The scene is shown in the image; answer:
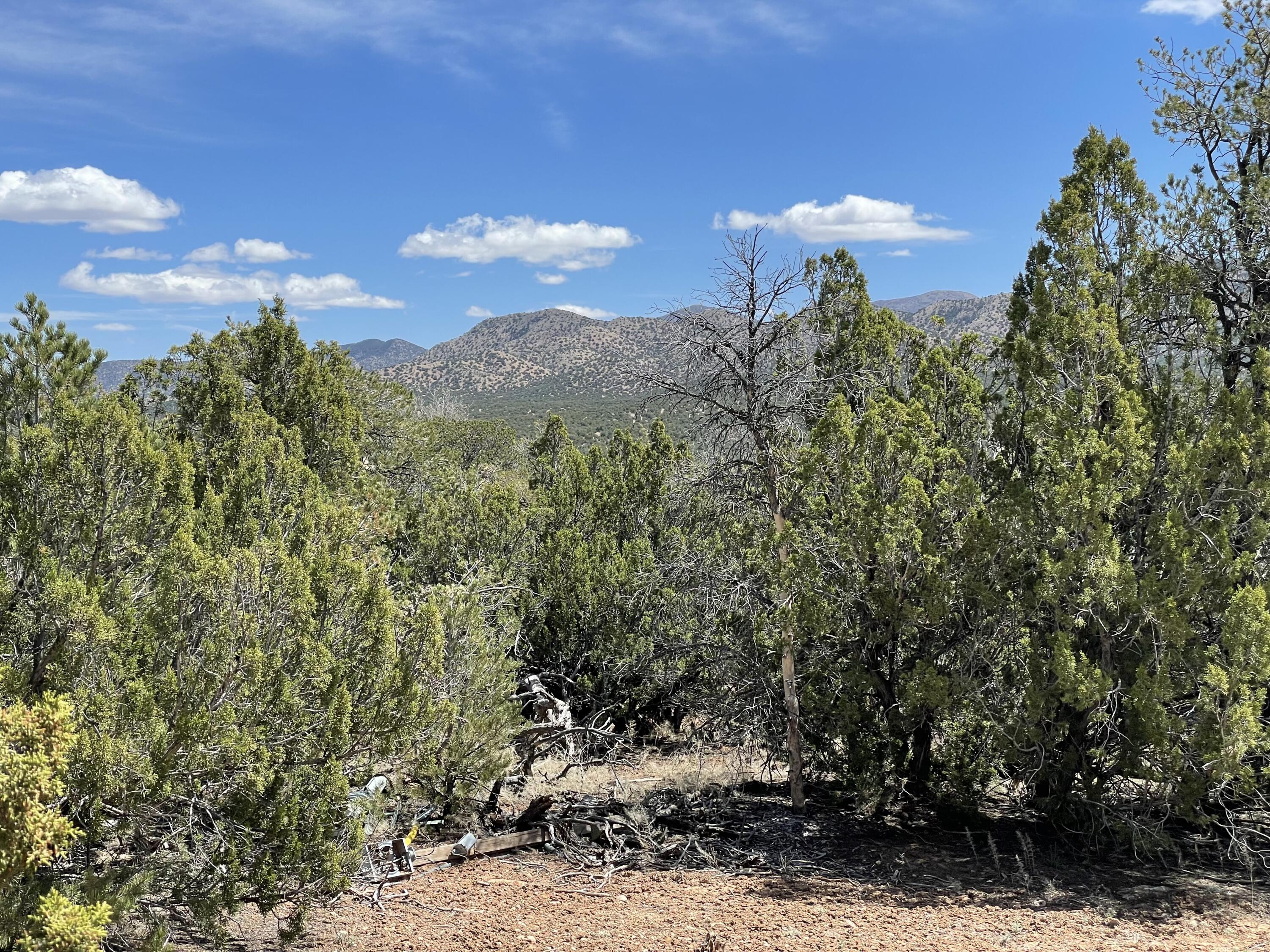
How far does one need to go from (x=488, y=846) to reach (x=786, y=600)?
3.48 meters

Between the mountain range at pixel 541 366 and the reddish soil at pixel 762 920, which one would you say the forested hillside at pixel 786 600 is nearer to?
the reddish soil at pixel 762 920

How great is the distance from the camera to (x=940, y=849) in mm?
7996

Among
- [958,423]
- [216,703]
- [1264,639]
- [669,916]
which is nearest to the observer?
[216,703]

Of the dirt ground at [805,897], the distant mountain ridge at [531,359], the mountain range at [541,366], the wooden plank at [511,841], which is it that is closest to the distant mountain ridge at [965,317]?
the mountain range at [541,366]

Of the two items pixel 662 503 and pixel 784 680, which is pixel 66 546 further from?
pixel 662 503

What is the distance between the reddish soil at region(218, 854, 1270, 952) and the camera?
19.9 ft

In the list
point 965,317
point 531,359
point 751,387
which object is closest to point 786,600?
point 751,387

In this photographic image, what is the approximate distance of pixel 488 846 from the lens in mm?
8258

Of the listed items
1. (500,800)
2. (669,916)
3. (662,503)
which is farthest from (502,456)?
(669,916)

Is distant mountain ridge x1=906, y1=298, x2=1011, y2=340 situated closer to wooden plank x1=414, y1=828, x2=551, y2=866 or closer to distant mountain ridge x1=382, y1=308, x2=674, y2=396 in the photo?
wooden plank x1=414, y1=828, x2=551, y2=866

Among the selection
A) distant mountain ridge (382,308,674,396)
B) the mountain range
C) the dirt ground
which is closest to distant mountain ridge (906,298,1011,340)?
the mountain range

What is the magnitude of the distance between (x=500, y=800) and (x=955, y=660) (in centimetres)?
491

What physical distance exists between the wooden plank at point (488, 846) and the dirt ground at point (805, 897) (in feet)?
0.31

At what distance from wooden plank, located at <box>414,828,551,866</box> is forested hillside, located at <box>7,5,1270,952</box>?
1.21ft
